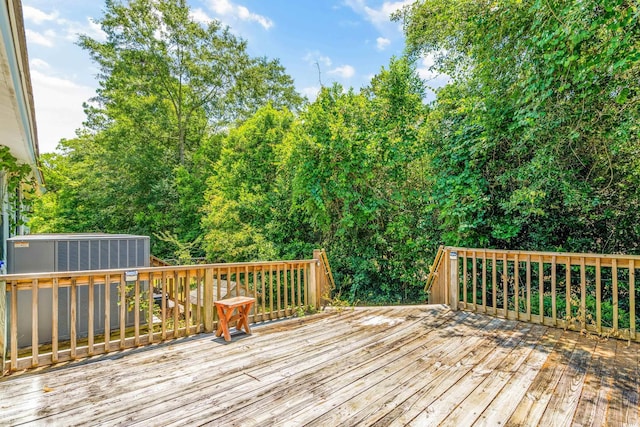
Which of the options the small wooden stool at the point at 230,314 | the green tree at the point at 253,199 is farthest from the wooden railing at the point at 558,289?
the green tree at the point at 253,199

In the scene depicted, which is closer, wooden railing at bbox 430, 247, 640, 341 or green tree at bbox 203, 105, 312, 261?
wooden railing at bbox 430, 247, 640, 341

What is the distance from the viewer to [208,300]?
12.3 ft

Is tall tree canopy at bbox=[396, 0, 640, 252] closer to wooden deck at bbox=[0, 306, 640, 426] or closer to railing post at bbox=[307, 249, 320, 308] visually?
wooden deck at bbox=[0, 306, 640, 426]

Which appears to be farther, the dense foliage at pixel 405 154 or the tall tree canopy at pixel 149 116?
the tall tree canopy at pixel 149 116

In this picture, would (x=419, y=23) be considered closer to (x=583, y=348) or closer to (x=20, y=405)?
(x=583, y=348)

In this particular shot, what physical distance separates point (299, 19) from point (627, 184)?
28.7 ft

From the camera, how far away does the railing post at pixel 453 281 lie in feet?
15.8

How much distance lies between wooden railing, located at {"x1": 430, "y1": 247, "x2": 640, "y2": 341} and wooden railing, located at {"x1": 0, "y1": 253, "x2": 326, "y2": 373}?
87.7 inches

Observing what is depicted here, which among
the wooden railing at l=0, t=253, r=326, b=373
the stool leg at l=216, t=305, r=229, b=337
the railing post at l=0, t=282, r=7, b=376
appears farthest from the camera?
the stool leg at l=216, t=305, r=229, b=337

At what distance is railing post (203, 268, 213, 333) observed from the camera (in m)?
3.72

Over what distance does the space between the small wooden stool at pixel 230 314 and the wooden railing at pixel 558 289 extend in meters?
3.17

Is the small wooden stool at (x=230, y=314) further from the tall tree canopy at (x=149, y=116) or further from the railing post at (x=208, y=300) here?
the tall tree canopy at (x=149, y=116)

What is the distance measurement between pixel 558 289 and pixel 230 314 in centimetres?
563

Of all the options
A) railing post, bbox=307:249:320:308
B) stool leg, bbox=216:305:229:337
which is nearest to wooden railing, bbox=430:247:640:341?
railing post, bbox=307:249:320:308
